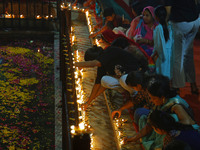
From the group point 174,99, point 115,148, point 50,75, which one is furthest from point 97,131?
point 50,75

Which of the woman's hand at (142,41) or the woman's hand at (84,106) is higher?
the woman's hand at (142,41)

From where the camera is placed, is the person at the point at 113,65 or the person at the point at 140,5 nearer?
the person at the point at 113,65

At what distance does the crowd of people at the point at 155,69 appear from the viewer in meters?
3.00

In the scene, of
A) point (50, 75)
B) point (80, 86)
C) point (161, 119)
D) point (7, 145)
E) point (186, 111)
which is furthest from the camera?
point (50, 75)

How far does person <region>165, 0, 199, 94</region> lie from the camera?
5.45m

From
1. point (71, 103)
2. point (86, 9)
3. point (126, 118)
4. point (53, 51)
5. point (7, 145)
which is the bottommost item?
point (7, 145)

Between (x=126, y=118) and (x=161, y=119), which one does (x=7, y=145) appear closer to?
(x=126, y=118)

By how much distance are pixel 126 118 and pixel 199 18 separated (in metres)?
2.35

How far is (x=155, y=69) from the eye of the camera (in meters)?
5.47

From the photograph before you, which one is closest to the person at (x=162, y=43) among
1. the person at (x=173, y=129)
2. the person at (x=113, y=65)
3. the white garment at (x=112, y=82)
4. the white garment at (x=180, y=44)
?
the white garment at (x=180, y=44)

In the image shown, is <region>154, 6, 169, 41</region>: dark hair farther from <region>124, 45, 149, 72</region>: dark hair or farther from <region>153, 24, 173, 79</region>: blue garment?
<region>124, 45, 149, 72</region>: dark hair

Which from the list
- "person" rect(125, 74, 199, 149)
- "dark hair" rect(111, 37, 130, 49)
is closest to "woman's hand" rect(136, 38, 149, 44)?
"dark hair" rect(111, 37, 130, 49)

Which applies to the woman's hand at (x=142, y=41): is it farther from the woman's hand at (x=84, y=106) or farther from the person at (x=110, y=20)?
the woman's hand at (x=84, y=106)

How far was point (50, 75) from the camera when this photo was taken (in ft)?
25.2
